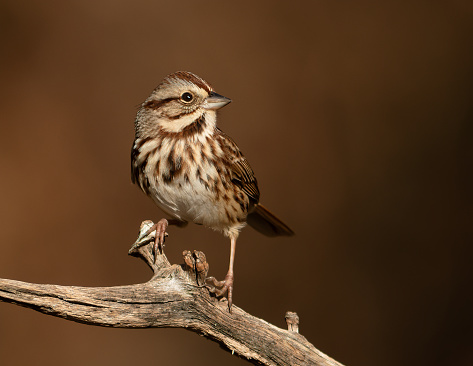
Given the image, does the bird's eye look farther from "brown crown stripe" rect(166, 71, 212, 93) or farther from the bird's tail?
the bird's tail

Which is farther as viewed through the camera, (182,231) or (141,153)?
(182,231)

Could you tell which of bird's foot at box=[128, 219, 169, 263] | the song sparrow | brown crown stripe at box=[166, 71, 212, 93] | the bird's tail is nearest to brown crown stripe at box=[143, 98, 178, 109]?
the song sparrow

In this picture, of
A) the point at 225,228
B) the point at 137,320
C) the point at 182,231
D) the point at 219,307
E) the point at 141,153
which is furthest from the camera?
the point at 182,231

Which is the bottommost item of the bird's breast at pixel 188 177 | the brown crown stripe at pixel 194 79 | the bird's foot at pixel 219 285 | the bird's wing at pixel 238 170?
the bird's foot at pixel 219 285

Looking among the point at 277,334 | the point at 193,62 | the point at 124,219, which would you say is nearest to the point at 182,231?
the point at 124,219

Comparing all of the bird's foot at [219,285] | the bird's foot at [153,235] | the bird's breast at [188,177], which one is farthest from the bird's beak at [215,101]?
the bird's foot at [219,285]

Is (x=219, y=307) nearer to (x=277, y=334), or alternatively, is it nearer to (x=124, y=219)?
(x=277, y=334)

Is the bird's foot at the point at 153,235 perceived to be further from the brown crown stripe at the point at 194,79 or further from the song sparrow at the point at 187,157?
the brown crown stripe at the point at 194,79
